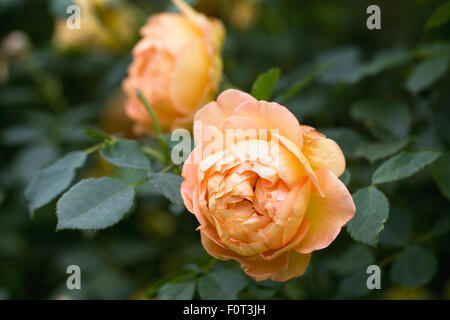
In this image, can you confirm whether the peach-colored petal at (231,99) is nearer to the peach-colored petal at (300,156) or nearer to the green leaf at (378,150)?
the peach-colored petal at (300,156)

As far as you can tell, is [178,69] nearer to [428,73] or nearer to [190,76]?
[190,76]

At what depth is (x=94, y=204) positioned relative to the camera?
55 cm

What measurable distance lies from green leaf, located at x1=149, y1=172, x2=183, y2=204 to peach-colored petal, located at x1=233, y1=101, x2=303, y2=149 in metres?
0.12

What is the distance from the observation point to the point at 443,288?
0.85 meters

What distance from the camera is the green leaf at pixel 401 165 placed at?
0.55 meters

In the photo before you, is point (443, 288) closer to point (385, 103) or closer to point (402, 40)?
point (385, 103)

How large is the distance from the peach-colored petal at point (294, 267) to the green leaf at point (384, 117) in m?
0.30

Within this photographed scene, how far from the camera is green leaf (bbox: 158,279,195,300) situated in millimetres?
605

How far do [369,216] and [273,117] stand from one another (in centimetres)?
15

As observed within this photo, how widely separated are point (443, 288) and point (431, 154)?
0.39 m

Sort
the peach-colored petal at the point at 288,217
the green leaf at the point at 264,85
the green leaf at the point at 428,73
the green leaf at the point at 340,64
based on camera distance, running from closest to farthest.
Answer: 1. the peach-colored petal at the point at 288,217
2. the green leaf at the point at 264,85
3. the green leaf at the point at 428,73
4. the green leaf at the point at 340,64

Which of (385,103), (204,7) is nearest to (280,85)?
(385,103)

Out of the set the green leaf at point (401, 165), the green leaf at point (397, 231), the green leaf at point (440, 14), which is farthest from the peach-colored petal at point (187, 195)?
the green leaf at point (440, 14)

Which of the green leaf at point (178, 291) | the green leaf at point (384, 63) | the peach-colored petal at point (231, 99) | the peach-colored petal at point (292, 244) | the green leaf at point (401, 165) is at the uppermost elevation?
the green leaf at point (384, 63)
